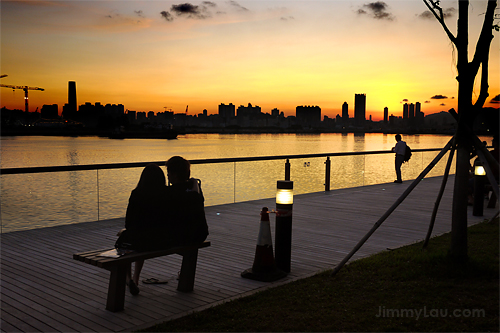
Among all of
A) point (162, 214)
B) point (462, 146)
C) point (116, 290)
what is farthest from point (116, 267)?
point (462, 146)

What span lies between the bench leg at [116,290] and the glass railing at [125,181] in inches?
166

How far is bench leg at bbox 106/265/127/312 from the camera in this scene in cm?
395

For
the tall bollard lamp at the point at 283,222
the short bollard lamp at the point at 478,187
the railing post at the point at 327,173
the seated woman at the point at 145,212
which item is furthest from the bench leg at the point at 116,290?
the railing post at the point at 327,173

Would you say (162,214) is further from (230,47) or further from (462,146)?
(230,47)

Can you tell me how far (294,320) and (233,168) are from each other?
27.0 ft

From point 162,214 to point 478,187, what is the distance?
23.3 ft

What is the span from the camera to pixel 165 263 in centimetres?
554

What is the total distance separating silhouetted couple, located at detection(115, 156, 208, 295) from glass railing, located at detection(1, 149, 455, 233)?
159 inches

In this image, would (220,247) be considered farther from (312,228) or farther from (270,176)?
(270,176)

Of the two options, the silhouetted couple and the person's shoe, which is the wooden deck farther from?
the silhouetted couple

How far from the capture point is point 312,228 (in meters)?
7.81

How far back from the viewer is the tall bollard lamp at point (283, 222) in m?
5.04

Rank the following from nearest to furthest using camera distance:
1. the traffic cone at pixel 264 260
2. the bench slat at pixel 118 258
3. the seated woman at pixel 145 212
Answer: the bench slat at pixel 118 258 < the seated woman at pixel 145 212 < the traffic cone at pixel 264 260

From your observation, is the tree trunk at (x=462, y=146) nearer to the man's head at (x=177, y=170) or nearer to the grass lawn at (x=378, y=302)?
the grass lawn at (x=378, y=302)
